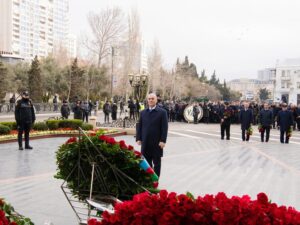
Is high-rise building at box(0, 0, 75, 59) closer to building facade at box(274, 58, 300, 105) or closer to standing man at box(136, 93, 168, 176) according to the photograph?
building facade at box(274, 58, 300, 105)

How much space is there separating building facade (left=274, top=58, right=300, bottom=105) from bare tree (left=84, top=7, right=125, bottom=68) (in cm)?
5463

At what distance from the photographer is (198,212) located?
105 inches

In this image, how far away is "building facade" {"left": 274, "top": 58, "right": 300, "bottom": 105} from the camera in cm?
9431

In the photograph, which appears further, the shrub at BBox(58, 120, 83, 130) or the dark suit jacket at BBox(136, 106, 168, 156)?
the shrub at BBox(58, 120, 83, 130)

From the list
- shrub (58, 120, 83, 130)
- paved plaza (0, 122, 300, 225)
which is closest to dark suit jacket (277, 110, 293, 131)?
paved plaza (0, 122, 300, 225)

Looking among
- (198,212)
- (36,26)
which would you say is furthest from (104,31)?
(36,26)

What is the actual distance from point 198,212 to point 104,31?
48.0 metres

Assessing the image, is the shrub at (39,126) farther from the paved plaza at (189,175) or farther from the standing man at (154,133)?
the standing man at (154,133)

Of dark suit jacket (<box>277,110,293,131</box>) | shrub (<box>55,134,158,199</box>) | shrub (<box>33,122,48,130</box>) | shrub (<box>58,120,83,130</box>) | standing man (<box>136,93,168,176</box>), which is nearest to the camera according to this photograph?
shrub (<box>55,134,158,199</box>)

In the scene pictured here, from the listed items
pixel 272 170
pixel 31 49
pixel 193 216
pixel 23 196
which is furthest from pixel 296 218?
pixel 31 49

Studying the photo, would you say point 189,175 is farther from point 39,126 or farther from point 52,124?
point 52,124

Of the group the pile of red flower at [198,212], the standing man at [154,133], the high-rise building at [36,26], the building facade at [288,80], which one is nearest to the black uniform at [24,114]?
the standing man at [154,133]

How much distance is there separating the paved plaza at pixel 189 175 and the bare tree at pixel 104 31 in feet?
115

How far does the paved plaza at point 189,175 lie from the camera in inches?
266
